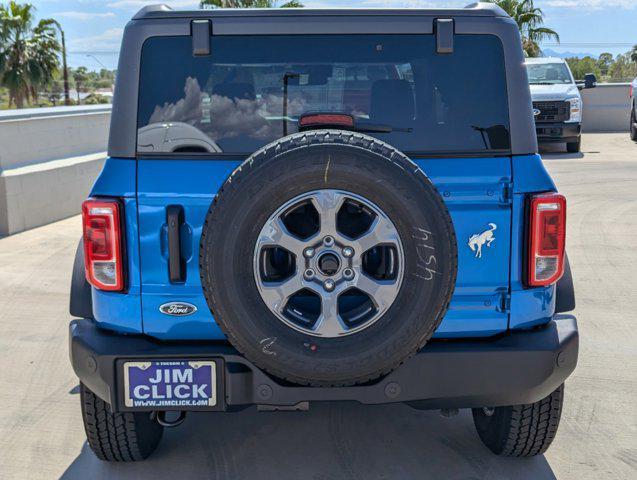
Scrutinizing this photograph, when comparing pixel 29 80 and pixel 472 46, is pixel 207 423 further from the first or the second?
pixel 29 80

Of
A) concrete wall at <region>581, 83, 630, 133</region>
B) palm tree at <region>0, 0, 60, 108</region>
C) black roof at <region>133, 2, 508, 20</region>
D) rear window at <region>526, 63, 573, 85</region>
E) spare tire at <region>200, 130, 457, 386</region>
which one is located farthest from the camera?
palm tree at <region>0, 0, 60, 108</region>

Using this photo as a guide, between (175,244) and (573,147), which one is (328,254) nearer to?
(175,244)

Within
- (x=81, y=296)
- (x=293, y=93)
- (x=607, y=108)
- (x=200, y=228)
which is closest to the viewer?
(x=200, y=228)

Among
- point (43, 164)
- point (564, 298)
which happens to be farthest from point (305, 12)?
point (43, 164)

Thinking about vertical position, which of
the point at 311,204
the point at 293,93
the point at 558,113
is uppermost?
the point at 293,93

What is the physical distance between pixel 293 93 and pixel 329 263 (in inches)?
30.1

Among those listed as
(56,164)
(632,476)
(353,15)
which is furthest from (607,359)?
(56,164)

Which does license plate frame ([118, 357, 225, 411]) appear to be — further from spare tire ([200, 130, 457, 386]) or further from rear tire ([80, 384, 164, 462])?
rear tire ([80, 384, 164, 462])

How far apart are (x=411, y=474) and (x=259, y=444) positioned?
29.5 inches

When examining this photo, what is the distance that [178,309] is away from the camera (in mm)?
3312

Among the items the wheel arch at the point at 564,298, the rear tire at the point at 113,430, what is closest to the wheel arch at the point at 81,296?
the rear tire at the point at 113,430

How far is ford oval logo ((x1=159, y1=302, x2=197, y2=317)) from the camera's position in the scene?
3.30m

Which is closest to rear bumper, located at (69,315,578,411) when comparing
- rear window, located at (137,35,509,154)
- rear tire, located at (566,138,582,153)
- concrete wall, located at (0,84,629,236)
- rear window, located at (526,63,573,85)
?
rear window, located at (137,35,509,154)

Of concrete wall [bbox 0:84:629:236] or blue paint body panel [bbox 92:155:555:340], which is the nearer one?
blue paint body panel [bbox 92:155:555:340]
